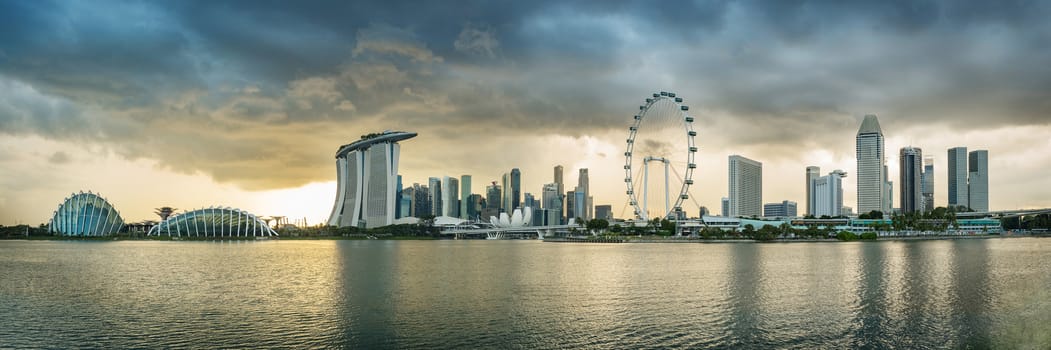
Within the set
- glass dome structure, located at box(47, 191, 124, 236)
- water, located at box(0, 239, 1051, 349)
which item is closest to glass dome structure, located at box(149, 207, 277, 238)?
glass dome structure, located at box(47, 191, 124, 236)

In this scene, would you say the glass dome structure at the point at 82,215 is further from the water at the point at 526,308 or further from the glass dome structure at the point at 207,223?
the water at the point at 526,308

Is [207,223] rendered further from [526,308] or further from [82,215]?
[526,308]

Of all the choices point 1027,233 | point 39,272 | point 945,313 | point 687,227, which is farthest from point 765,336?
point 1027,233

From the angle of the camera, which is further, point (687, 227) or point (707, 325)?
point (687, 227)

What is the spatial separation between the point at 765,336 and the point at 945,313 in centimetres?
1239

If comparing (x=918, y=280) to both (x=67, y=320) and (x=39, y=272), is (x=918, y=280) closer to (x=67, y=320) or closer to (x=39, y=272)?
(x=67, y=320)

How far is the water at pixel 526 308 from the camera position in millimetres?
28141

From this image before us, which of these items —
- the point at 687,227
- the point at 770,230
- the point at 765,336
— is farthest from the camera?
the point at 687,227

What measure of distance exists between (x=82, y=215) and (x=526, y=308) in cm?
17805

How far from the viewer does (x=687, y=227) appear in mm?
178750

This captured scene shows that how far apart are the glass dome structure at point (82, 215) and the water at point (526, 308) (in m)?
132

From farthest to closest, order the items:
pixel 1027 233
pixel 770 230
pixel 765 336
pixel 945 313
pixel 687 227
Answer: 1. pixel 1027 233
2. pixel 687 227
3. pixel 770 230
4. pixel 945 313
5. pixel 765 336

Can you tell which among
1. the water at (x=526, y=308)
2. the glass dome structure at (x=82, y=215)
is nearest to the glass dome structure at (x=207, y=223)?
the glass dome structure at (x=82, y=215)

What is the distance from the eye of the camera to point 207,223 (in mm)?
181375
